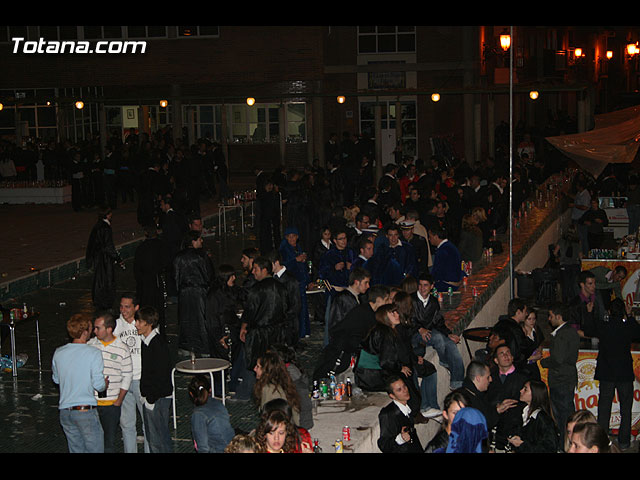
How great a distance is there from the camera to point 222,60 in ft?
107

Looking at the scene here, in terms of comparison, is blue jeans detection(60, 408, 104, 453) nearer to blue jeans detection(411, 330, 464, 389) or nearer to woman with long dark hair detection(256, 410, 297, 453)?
woman with long dark hair detection(256, 410, 297, 453)

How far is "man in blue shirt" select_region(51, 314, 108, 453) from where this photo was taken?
7.39m

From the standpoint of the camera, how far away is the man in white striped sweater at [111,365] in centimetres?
782

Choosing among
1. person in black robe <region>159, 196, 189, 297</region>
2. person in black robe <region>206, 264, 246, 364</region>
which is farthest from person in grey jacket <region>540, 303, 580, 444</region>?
person in black robe <region>159, 196, 189, 297</region>

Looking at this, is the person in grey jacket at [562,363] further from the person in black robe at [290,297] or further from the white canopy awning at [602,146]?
the white canopy awning at [602,146]

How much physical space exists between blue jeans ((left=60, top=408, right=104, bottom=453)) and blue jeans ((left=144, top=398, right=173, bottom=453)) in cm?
56

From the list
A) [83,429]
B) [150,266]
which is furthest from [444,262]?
[83,429]

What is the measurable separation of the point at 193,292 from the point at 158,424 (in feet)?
11.1

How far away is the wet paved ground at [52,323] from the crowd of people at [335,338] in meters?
0.49

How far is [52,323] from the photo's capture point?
13.7 metres

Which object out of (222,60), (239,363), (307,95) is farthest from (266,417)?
(222,60)

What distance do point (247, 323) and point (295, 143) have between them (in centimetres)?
2463

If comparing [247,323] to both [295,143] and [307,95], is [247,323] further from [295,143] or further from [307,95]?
[295,143]

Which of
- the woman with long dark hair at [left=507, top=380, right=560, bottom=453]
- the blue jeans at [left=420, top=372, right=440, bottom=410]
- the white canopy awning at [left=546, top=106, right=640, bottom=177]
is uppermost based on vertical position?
the white canopy awning at [left=546, top=106, right=640, bottom=177]
